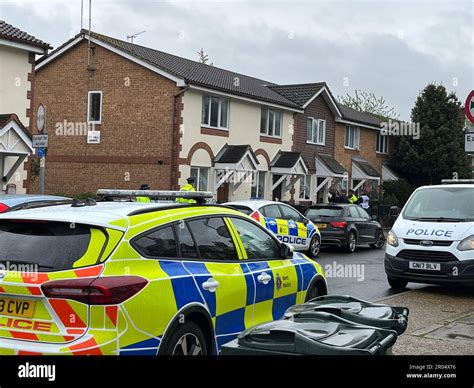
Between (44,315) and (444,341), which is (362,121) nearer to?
(444,341)

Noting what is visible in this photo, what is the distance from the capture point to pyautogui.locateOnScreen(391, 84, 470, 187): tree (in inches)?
1585

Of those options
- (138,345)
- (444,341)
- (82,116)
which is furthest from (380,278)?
(82,116)

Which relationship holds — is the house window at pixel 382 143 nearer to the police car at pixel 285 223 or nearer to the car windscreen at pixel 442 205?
the police car at pixel 285 223

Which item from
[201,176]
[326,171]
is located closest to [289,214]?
[201,176]

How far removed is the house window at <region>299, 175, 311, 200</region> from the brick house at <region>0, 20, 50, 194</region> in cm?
1615

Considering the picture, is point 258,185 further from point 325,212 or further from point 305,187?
point 325,212

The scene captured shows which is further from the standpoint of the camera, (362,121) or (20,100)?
(362,121)

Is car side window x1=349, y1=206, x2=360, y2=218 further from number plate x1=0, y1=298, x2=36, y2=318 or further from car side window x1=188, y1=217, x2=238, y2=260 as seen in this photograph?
number plate x1=0, y1=298, x2=36, y2=318

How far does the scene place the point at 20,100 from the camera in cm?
1856

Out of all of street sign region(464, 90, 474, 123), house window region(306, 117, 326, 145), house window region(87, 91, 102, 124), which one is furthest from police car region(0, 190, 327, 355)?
house window region(306, 117, 326, 145)

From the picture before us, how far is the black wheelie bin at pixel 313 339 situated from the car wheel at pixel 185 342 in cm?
88

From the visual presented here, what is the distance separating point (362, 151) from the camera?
38.4 meters
